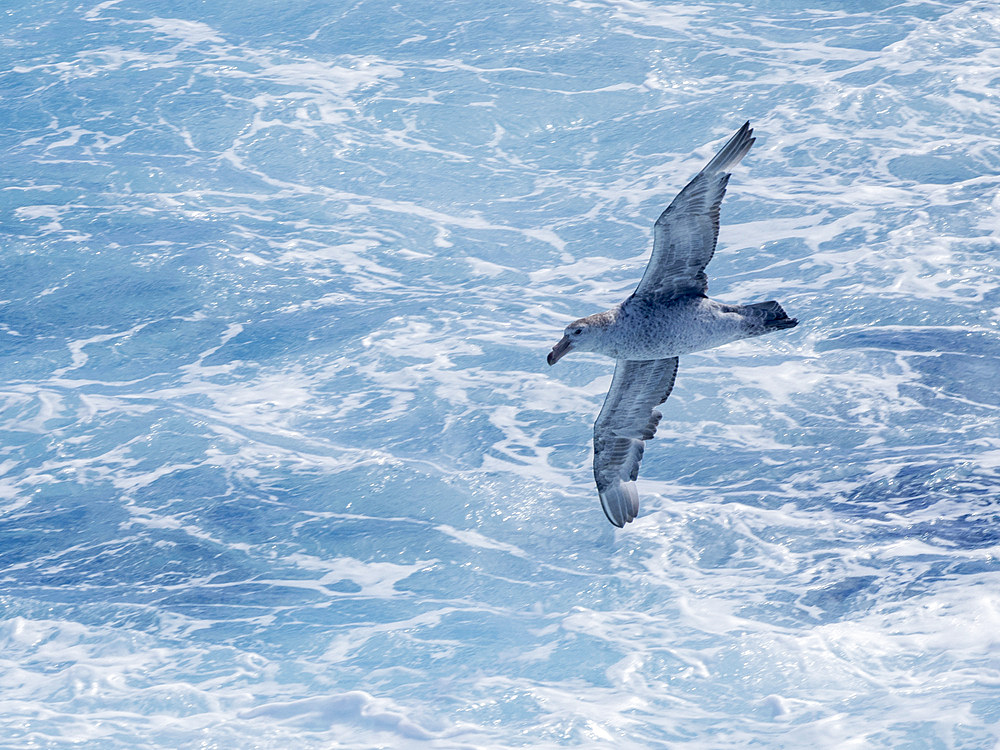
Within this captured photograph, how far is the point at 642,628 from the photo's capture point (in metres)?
17.0

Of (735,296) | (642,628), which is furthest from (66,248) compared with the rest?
(642,628)

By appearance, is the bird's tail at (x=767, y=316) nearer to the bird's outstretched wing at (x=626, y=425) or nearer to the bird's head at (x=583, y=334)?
the bird's head at (x=583, y=334)

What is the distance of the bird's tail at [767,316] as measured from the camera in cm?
1232

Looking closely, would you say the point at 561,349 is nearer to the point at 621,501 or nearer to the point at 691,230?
the point at 691,230

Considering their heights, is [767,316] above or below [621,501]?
above

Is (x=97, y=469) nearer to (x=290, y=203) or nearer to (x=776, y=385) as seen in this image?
(x=290, y=203)

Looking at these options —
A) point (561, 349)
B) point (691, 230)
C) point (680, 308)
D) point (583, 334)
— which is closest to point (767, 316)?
point (680, 308)

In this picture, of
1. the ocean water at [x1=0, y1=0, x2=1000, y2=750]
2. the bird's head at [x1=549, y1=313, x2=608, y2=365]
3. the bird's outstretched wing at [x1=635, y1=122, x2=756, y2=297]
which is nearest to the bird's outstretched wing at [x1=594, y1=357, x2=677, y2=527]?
the bird's head at [x1=549, y1=313, x2=608, y2=365]

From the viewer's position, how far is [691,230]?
1252 cm

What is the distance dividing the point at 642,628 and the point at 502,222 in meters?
11.1

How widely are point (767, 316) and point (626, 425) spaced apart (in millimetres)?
2646

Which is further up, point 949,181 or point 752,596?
point 949,181

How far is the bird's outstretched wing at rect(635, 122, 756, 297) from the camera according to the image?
12.1m

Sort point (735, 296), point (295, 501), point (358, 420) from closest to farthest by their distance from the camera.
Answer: point (295, 501)
point (358, 420)
point (735, 296)
